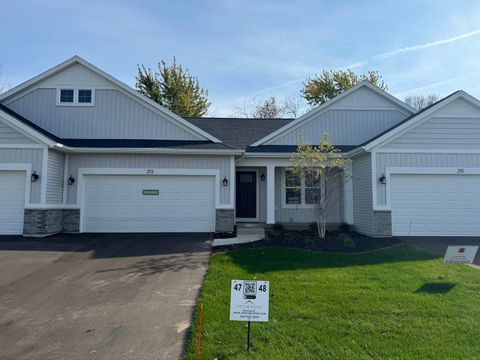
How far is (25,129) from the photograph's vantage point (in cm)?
1162

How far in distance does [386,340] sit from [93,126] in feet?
42.2

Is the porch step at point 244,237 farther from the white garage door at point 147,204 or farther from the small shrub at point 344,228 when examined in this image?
the small shrub at point 344,228

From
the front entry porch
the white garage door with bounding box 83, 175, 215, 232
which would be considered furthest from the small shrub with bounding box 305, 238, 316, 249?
the white garage door with bounding box 83, 175, 215, 232

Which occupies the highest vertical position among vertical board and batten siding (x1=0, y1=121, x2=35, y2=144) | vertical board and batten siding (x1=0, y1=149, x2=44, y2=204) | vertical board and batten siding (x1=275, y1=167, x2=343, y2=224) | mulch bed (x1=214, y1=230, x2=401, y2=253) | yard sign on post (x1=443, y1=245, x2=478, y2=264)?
vertical board and batten siding (x1=0, y1=121, x2=35, y2=144)

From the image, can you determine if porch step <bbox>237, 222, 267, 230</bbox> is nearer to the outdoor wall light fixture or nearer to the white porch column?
the white porch column

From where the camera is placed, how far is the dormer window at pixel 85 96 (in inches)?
552

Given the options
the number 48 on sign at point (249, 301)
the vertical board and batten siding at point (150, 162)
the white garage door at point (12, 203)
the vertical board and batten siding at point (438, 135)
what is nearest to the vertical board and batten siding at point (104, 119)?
the vertical board and batten siding at point (150, 162)

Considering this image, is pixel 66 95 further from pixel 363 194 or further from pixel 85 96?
pixel 363 194

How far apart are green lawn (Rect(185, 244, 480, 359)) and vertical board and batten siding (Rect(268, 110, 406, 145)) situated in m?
7.53

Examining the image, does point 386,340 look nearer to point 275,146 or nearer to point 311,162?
point 311,162

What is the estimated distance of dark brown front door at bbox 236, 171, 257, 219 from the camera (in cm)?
1507

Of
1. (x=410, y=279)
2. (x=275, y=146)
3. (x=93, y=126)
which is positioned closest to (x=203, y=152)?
(x=275, y=146)

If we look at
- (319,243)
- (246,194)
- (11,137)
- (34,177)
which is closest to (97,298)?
(319,243)

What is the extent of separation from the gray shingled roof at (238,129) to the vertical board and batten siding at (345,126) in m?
1.48
